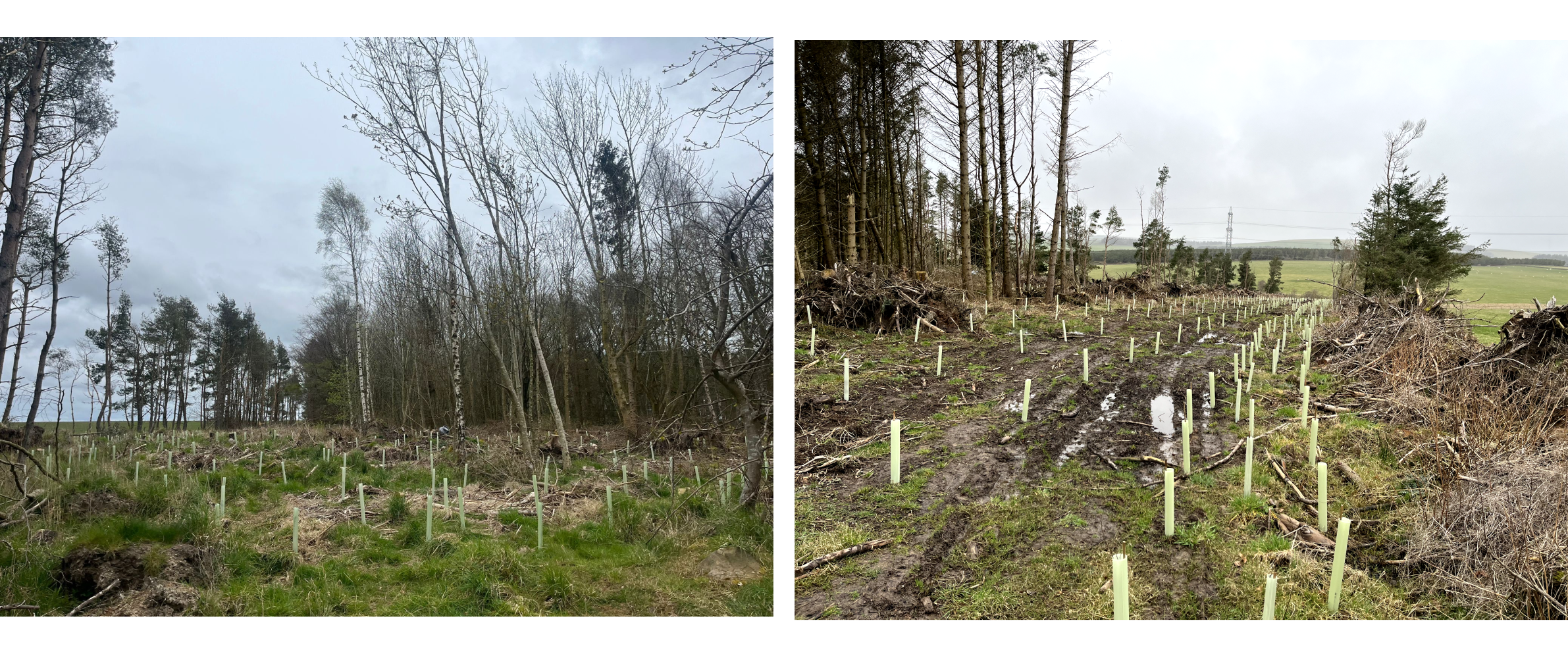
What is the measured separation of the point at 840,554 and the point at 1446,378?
3.92 metres

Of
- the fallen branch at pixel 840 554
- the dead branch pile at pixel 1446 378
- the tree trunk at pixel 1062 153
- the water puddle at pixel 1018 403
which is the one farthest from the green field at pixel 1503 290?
the fallen branch at pixel 840 554

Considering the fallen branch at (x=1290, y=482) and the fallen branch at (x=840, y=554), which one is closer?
the fallen branch at (x=840, y=554)

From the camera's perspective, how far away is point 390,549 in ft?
11.3

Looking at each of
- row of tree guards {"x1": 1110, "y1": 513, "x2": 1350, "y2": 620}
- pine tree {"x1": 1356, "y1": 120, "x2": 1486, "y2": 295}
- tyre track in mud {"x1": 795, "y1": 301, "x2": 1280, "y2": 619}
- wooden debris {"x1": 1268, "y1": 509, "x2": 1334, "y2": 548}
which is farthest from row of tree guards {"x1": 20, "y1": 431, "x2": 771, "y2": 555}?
pine tree {"x1": 1356, "y1": 120, "x2": 1486, "y2": 295}

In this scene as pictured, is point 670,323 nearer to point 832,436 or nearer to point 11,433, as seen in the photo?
point 832,436

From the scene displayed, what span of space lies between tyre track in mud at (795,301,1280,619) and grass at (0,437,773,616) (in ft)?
2.85

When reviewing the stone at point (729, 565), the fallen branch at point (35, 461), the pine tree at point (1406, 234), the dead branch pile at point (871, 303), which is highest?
the pine tree at point (1406, 234)

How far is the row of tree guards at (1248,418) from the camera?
200cm

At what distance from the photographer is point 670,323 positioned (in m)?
4.11

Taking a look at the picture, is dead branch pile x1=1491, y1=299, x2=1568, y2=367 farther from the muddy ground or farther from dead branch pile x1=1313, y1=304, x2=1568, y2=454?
the muddy ground

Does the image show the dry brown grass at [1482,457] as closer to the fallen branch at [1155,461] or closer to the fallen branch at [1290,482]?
the fallen branch at [1290,482]

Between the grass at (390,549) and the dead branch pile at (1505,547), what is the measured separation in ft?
8.84

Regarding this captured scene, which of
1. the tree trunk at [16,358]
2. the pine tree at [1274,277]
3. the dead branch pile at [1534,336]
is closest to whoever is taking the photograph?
the tree trunk at [16,358]
